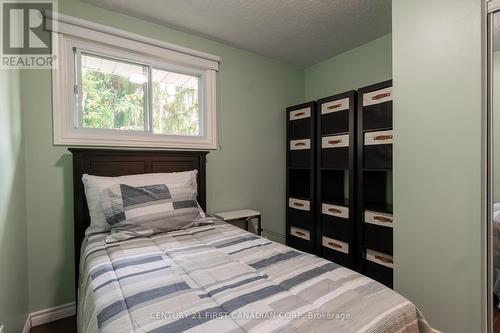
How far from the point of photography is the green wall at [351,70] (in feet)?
8.03

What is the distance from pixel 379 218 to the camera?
2.03 metres

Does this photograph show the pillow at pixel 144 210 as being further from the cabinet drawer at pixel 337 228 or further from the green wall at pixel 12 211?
the cabinet drawer at pixel 337 228

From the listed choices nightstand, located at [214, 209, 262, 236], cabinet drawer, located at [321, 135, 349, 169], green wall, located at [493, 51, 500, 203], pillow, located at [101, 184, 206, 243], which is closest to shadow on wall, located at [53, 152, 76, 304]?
pillow, located at [101, 184, 206, 243]

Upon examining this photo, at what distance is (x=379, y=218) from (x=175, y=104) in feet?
7.03

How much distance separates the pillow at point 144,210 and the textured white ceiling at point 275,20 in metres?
1.45

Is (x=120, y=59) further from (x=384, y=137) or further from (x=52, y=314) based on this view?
(x=384, y=137)

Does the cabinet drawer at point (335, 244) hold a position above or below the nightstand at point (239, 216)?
below

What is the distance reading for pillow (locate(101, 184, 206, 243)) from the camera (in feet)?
5.20

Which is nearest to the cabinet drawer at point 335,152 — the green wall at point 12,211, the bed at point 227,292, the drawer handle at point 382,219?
the drawer handle at point 382,219

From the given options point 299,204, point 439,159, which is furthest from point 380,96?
point 299,204

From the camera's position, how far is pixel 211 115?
254 cm

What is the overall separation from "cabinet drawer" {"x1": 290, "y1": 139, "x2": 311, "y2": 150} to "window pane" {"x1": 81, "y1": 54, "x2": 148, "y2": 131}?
1.66 meters

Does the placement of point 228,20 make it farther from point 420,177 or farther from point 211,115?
point 420,177

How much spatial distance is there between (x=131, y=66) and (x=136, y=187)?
1.19 metres
